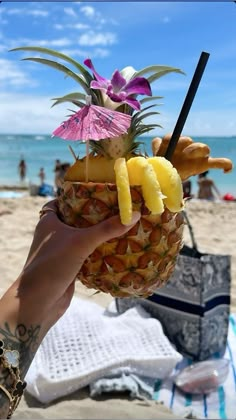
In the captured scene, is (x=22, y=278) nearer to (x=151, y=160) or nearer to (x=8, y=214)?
(x=151, y=160)

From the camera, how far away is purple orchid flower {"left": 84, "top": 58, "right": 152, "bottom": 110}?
1214 mm

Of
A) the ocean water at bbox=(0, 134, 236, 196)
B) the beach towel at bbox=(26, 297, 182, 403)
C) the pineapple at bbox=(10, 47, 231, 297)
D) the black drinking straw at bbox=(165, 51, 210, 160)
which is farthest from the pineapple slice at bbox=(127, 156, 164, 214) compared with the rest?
the ocean water at bbox=(0, 134, 236, 196)

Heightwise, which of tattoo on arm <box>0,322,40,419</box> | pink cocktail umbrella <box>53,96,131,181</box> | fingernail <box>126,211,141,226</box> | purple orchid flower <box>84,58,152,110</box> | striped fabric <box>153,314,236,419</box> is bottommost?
striped fabric <box>153,314,236,419</box>

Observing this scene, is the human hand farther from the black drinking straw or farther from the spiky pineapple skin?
the black drinking straw

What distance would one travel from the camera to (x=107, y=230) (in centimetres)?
113

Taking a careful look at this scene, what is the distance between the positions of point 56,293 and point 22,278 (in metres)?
0.09

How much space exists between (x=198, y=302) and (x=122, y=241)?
6.19 feet

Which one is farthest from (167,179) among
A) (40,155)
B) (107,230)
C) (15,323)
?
(40,155)

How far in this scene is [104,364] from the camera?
108 inches

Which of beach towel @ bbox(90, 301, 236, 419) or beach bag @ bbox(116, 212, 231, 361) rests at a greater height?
beach bag @ bbox(116, 212, 231, 361)

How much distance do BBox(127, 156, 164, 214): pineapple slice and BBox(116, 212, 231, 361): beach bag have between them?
1835 millimetres

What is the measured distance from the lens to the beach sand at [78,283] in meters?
2.48

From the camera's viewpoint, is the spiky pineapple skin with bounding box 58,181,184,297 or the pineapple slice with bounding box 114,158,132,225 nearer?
the pineapple slice with bounding box 114,158,132,225

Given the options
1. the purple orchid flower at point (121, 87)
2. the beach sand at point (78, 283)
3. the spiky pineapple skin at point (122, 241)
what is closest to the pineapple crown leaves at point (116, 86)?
the purple orchid flower at point (121, 87)
